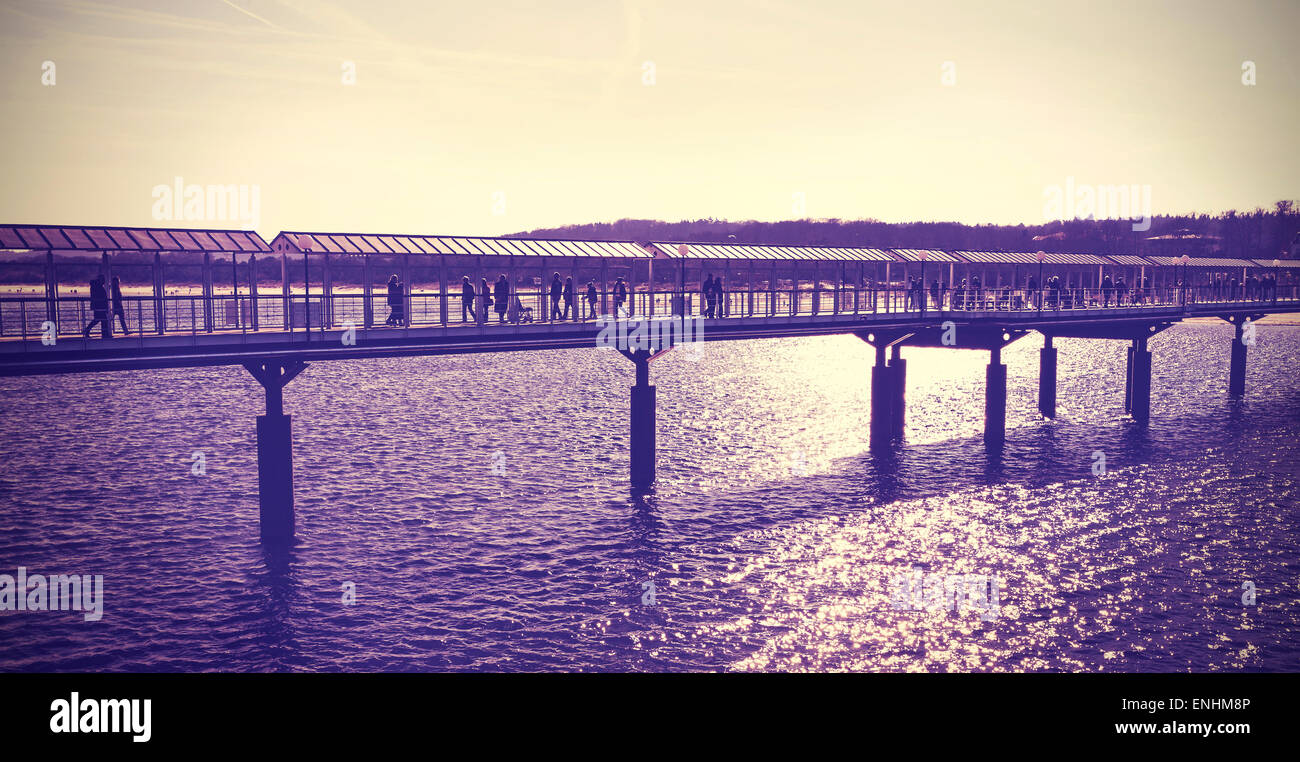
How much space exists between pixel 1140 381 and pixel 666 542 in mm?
39959

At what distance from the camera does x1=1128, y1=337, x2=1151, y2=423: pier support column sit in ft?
170

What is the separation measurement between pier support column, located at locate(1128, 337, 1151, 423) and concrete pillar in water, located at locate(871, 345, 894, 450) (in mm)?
19405

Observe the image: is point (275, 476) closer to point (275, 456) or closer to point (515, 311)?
point (275, 456)

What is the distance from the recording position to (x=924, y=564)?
81.7 feet

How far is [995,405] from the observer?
145ft

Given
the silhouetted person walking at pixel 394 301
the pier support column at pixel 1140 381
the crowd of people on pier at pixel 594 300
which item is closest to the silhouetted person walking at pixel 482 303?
the crowd of people on pier at pixel 594 300

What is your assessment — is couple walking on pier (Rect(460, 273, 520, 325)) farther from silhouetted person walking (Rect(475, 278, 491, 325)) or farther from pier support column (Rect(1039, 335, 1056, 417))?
pier support column (Rect(1039, 335, 1056, 417))

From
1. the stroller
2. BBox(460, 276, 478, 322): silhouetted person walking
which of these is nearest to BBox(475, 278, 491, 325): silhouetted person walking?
BBox(460, 276, 478, 322): silhouetted person walking

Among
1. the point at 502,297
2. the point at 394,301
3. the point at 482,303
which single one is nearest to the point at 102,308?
the point at 394,301

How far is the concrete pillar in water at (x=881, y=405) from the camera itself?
42938 mm

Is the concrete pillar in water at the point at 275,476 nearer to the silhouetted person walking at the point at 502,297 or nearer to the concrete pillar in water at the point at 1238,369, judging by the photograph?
the silhouetted person walking at the point at 502,297

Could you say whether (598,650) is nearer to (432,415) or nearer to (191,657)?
(191,657)
